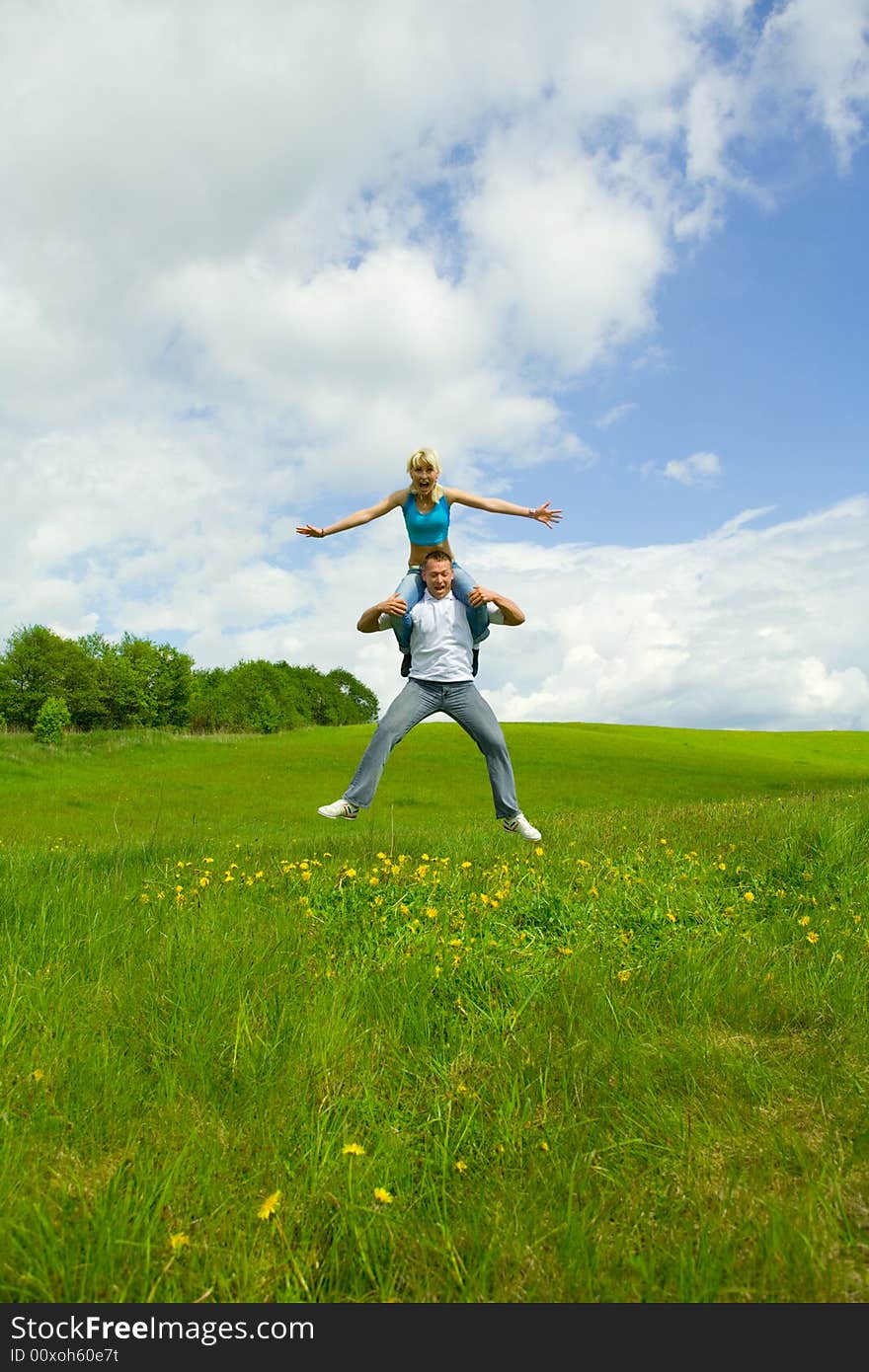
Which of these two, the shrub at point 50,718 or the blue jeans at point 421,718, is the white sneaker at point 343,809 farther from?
the shrub at point 50,718

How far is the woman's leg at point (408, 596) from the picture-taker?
8727 millimetres

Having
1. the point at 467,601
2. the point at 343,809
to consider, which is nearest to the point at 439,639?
the point at 467,601

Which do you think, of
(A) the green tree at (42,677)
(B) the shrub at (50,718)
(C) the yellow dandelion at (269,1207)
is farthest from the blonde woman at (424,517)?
(A) the green tree at (42,677)

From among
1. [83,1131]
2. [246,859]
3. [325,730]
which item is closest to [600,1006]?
[83,1131]

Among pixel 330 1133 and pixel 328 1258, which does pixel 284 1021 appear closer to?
pixel 330 1133

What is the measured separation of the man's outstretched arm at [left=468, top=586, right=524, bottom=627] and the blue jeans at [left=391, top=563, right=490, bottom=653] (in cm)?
11

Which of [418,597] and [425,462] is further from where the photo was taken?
[418,597]

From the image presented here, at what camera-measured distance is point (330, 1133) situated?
335cm

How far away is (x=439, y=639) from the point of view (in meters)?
8.87

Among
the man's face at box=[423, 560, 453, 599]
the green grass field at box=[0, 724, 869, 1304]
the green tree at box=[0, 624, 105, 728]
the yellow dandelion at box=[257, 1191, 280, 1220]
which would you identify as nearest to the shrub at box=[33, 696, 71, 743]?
the green tree at box=[0, 624, 105, 728]

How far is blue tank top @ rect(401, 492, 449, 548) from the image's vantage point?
28.0ft

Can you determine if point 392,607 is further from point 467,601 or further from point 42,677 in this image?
point 42,677

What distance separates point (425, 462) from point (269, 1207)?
679 cm
